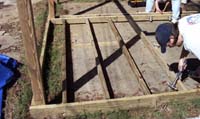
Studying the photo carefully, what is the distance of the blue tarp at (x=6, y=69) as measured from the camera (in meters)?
4.05

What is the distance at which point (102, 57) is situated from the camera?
16.1 ft

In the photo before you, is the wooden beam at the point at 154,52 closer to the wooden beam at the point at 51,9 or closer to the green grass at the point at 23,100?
the wooden beam at the point at 51,9

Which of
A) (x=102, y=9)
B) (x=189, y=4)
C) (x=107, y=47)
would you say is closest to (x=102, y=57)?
(x=107, y=47)

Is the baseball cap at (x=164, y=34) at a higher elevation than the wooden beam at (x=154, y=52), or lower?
higher

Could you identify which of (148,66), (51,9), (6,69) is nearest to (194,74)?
(148,66)

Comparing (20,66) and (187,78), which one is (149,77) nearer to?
(187,78)

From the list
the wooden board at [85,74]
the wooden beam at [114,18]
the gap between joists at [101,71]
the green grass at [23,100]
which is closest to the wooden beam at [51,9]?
the wooden beam at [114,18]

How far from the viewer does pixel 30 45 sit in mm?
3135

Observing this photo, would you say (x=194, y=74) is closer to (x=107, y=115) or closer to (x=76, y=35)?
(x=107, y=115)

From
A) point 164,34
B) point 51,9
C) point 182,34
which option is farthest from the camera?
point 51,9

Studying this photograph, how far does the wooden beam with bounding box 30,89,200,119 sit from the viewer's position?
3.49 metres

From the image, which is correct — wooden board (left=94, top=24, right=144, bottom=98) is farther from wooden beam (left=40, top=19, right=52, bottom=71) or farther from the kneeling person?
the kneeling person

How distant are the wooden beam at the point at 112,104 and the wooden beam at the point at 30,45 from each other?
0.13 m

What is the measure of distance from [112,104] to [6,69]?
160cm
